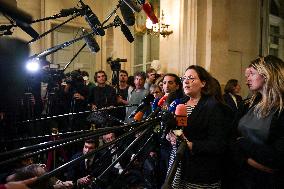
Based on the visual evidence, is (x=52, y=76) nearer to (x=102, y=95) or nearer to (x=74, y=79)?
(x=74, y=79)

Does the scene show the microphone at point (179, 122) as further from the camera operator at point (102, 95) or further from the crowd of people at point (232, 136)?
the camera operator at point (102, 95)

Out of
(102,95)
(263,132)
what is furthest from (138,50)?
(263,132)

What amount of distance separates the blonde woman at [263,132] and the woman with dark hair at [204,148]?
0.15 m

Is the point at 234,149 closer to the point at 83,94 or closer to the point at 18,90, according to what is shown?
the point at 18,90

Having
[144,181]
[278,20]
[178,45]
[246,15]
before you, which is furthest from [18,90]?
[278,20]

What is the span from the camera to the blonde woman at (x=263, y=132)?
2258 millimetres

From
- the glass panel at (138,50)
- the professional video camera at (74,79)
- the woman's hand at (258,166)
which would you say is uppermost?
the glass panel at (138,50)

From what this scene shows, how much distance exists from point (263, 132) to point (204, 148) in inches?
17.0

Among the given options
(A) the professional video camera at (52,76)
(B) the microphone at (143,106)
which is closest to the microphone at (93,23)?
(B) the microphone at (143,106)

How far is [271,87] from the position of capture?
7.77 ft

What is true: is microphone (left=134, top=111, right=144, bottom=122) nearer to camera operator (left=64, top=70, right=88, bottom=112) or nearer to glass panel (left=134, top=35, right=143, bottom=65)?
camera operator (left=64, top=70, right=88, bottom=112)

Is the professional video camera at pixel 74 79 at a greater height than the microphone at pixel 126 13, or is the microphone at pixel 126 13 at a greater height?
the microphone at pixel 126 13

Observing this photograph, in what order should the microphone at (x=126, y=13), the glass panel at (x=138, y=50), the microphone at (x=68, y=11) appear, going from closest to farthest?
the microphone at (x=68, y=11) → the microphone at (x=126, y=13) → the glass panel at (x=138, y=50)

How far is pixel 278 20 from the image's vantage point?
8289mm
